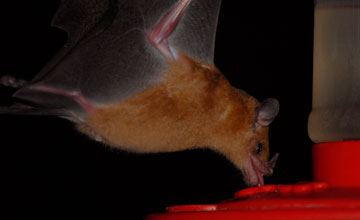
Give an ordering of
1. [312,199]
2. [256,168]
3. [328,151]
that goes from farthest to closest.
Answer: [256,168], [328,151], [312,199]

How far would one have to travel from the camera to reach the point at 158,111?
284 cm

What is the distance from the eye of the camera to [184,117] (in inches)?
113

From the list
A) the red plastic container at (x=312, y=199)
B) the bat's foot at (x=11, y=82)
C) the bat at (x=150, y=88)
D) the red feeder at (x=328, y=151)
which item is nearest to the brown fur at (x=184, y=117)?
the bat at (x=150, y=88)

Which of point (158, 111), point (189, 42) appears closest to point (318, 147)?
point (158, 111)

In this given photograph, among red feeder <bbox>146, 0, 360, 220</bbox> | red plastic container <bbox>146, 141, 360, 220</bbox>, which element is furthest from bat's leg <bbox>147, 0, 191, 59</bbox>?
red plastic container <bbox>146, 141, 360, 220</bbox>

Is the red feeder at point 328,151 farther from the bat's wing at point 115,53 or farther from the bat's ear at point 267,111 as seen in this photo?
the bat's wing at point 115,53

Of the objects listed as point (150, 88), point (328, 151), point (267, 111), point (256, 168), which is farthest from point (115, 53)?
point (328, 151)

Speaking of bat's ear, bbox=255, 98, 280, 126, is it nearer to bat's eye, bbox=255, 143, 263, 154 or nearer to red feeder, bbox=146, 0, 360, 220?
bat's eye, bbox=255, 143, 263, 154

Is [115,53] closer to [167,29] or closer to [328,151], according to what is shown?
[167,29]

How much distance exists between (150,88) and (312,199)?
5.68ft

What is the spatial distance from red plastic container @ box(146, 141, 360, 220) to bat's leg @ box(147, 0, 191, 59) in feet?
4.46

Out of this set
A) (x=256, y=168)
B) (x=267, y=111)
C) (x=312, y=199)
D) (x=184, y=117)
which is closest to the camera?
(x=312, y=199)

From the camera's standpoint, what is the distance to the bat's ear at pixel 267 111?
2.58m

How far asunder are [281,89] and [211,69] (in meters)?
1.36
